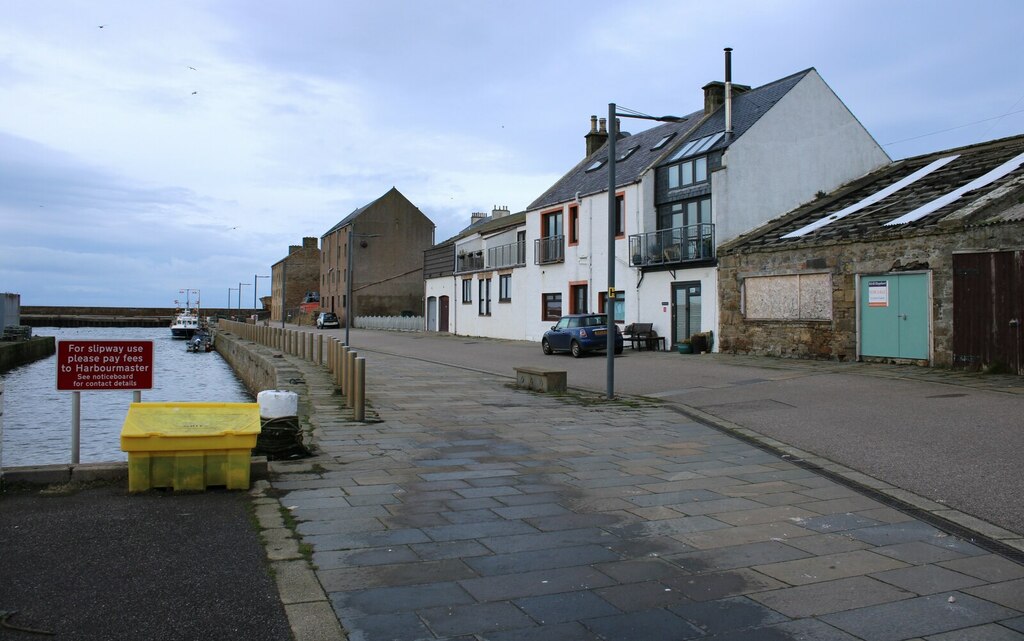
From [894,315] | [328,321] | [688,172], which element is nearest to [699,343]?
[688,172]

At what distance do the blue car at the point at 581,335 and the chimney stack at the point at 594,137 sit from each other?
14943 millimetres

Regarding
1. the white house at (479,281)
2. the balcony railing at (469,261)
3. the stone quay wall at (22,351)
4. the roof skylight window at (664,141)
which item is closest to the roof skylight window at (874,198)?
the roof skylight window at (664,141)

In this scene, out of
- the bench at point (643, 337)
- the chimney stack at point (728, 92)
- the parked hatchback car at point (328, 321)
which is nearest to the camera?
the chimney stack at point (728, 92)

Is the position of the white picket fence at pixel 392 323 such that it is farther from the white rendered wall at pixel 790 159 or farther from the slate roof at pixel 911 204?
the slate roof at pixel 911 204

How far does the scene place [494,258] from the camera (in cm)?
4125

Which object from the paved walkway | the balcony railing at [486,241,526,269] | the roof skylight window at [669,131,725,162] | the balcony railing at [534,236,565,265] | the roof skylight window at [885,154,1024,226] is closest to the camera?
the paved walkway

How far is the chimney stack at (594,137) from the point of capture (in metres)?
39.0

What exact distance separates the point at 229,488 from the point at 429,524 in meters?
1.97

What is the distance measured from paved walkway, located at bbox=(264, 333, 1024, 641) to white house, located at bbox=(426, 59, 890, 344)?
1789 centimetres

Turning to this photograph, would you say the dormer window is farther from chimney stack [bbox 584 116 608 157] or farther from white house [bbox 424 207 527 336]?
chimney stack [bbox 584 116 608 157]

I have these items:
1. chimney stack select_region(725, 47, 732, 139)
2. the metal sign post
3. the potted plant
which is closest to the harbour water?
the metal sign post

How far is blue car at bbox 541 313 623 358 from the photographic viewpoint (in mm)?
25797

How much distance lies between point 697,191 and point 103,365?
2263 cm

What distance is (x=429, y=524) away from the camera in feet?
18.7
